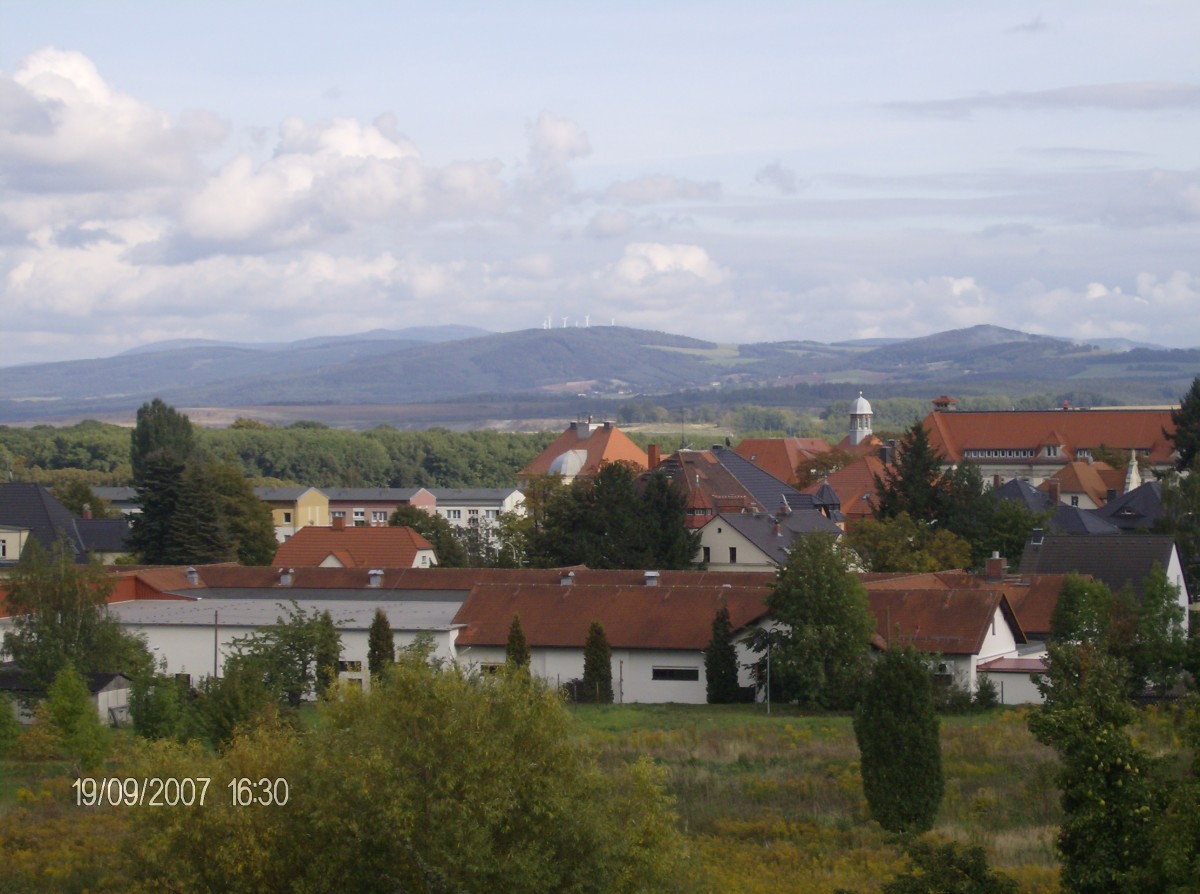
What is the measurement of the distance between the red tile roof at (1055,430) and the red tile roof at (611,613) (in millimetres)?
72278

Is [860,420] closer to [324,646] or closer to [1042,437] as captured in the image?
[1042,437]

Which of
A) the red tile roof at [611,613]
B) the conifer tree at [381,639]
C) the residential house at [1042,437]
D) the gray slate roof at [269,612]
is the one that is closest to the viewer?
the conifer tree at [381,639]

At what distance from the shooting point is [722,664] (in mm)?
36500

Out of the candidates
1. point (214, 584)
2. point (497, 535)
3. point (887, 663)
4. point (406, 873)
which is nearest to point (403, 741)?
point (406, 873)

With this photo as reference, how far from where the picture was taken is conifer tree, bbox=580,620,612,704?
36.6 m

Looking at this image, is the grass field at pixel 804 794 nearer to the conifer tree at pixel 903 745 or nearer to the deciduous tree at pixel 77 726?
the conifer tree at pixel 903 745

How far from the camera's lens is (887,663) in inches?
875

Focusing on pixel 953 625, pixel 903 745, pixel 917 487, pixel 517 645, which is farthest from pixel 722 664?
pixel 917 487

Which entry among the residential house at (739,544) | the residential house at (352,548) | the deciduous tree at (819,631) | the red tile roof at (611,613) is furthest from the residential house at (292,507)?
the deciduous tree at (819,631)

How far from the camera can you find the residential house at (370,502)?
10162cm

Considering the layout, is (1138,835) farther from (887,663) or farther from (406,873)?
(887,663)

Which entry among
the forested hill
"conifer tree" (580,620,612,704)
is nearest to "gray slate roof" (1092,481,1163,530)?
"conifer tree" (580,620,612,704)

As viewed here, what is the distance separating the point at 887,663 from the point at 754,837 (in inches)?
121

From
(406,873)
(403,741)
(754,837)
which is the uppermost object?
(403,741)
